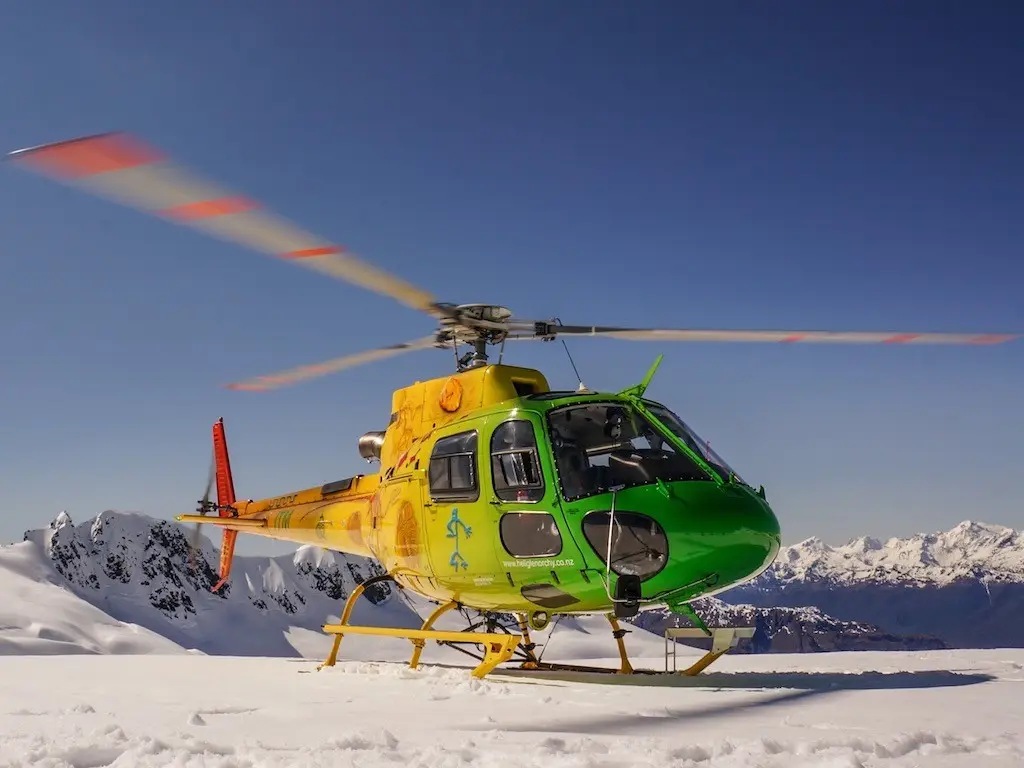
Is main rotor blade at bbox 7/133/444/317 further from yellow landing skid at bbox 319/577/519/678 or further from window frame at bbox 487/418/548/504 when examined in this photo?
yellow landing skid at bbox 319/577/519/678

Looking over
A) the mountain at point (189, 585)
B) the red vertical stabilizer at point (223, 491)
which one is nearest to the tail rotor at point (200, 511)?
the red vertical stabilizer at point (223, 491)

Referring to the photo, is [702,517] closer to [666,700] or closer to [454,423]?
[666,700]

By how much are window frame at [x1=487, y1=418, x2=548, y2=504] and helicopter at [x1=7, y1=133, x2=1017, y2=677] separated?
0.02 metres

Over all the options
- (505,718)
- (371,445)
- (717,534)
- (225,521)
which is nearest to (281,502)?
(225,521)

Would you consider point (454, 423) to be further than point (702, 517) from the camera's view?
Yes

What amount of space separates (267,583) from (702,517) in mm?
159653

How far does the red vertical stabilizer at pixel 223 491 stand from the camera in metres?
17.5

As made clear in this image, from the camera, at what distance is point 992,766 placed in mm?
4211

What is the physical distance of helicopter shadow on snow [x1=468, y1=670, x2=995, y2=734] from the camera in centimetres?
570

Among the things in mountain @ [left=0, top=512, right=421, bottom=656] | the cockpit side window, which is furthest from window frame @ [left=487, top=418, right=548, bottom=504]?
mountain @ [left=0, top=512, right=421, bottom=656]

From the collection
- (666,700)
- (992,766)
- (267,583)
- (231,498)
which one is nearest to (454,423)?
(666,700)

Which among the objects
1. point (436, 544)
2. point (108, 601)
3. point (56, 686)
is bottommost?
point (108, 601)

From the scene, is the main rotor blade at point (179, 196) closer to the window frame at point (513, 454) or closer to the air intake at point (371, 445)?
the window frame at point (513, 454)

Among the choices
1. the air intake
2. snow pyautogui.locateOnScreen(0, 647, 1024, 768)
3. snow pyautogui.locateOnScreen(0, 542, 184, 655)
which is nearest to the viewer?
snow pyautogui.locateOnScreen(0, 647, 1024, 768)
